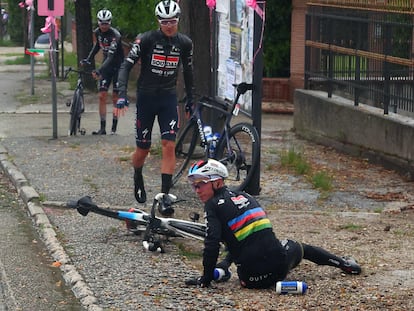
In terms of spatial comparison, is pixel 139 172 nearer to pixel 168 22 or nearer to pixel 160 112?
pixel 160 112

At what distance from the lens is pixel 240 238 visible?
7.62 meters

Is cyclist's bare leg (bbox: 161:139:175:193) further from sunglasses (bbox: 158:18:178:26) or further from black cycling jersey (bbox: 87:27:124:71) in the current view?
black cycling jersey (bbox: 87:27:124:71)

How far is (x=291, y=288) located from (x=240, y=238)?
0.52 m

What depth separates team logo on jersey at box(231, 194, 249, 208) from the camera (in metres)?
7.67

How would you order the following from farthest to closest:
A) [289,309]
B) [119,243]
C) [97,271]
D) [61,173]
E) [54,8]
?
[54,8], [61,173], [119,243], [97,271], [289,309]

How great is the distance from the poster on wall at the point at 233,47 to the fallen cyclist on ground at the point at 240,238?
3.67m

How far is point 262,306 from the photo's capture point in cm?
720

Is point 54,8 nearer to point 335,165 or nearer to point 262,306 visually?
point 335,165

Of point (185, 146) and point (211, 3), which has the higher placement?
point (211, 3)

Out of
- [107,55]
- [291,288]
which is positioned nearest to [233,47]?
[107,55]

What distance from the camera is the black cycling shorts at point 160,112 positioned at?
10492mm

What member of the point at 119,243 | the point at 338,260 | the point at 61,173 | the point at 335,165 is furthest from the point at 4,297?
the point at 335,165

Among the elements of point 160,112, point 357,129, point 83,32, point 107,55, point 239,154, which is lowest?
point 357,129

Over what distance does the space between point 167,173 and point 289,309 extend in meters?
3.53
